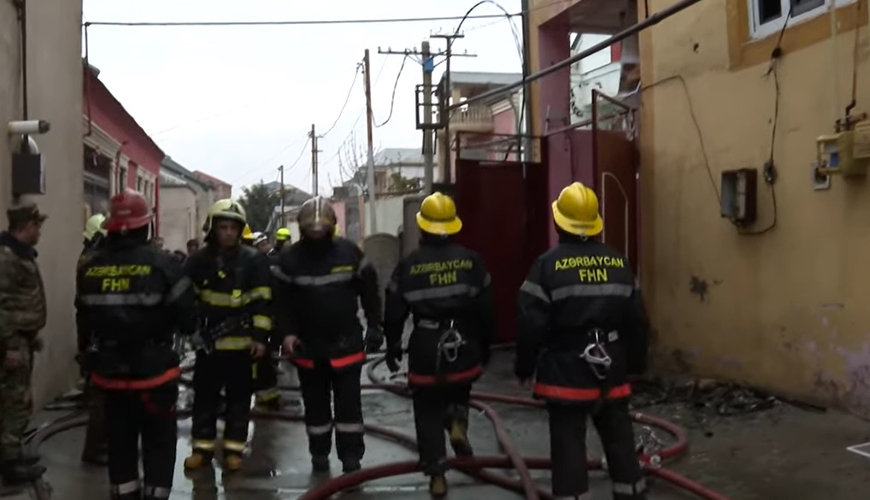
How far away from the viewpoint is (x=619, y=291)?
4.49 m

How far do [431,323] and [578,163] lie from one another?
4725 millimetres

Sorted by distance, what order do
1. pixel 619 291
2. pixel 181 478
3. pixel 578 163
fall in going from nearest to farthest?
pixel 619 291, pixel 181 478, pixel 578 163

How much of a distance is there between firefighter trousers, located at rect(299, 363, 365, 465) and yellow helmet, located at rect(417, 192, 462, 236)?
1033 mm

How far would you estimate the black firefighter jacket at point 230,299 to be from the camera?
220 inches

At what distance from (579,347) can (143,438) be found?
239 cm

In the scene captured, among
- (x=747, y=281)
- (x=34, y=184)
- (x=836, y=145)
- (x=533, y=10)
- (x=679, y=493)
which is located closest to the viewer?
(x=679, y=493)

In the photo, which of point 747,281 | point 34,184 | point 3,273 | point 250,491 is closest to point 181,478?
point 250,491

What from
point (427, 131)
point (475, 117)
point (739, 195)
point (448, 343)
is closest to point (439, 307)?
point (448, 343)

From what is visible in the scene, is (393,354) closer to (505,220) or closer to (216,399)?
(216,399)

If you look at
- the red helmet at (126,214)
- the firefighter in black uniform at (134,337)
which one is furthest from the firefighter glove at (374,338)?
the red helmet at (126,214)

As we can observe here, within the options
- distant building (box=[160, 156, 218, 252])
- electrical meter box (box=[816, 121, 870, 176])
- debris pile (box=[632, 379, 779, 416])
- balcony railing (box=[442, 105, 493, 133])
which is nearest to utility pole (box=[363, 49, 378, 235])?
Result: balcony railing (box=[442, 105, 493, 133])

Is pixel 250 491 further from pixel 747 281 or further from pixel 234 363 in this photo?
pixel 747 281

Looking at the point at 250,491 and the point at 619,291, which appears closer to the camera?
the point at 619,291

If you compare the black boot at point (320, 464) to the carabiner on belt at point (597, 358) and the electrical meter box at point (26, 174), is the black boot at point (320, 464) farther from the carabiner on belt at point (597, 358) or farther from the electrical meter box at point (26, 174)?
the electrical meter box at point (26, 174)
